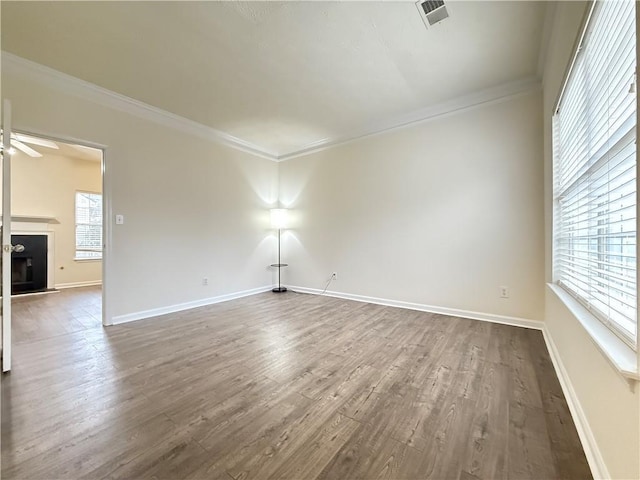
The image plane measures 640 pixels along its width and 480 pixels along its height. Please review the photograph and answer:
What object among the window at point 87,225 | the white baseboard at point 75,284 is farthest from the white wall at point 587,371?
the window at point 87,225

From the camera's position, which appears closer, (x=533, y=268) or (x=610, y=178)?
(x=610, y=178)

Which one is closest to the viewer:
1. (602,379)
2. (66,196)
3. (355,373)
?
(602,379)

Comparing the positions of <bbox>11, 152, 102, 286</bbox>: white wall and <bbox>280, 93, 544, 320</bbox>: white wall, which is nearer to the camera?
<bbox>280, 93, 544, 320</bbox>: white wall

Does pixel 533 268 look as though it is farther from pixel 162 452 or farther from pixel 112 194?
pixel 112 194

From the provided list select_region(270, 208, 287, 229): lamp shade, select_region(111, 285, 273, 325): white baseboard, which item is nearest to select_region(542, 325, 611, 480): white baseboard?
select_region(111, 285, 273, 325): white baseboard

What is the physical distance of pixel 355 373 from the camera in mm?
1900

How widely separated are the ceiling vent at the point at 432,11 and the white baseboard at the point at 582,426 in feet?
8.69

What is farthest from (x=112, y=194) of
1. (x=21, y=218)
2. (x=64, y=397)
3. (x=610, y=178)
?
(x=610, y=178)

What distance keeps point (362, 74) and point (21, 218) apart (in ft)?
21.6

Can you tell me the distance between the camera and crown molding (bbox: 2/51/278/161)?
2.43 metres

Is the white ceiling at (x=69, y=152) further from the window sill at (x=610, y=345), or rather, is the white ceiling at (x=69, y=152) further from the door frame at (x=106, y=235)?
the window sill at (x=610, y=345)

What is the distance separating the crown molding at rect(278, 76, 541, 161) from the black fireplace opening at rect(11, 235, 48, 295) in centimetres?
573

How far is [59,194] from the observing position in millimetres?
5461

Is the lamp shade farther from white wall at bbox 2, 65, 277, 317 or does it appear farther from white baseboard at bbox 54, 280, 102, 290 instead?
white baseboard at bbox 54, 280, 102, 290
